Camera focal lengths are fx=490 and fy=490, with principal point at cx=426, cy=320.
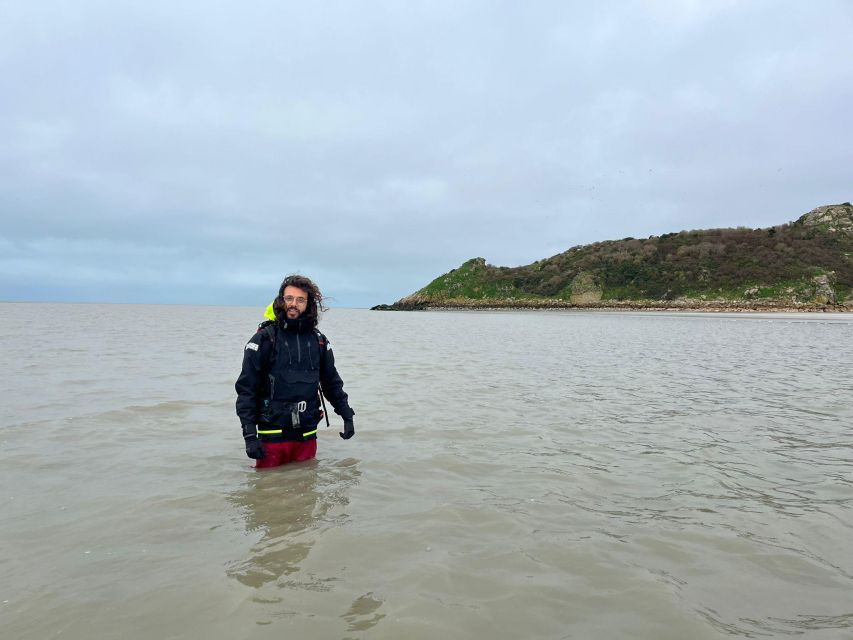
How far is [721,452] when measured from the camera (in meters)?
7.38

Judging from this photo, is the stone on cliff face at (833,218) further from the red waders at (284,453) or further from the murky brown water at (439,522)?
the red waders at (284,453)

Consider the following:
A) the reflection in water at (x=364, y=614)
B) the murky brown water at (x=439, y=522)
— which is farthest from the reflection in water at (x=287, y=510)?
the reflection in water at (x=364, y=614)

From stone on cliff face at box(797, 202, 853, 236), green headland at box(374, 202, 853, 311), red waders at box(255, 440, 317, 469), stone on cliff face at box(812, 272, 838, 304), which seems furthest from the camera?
stone on cliff face at box(797, 202, 853, 236)

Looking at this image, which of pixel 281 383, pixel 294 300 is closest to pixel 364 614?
pixel 281 383

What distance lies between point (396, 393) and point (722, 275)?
107 m

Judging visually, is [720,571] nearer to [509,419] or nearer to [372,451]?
[372,451]

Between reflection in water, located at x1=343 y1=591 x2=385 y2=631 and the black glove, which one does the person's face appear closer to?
the black glove

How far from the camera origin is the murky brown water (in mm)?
3361

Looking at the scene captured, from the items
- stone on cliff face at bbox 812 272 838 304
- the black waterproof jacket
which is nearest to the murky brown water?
the black waterproof jacket

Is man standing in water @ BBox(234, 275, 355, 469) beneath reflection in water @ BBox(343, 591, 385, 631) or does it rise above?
above

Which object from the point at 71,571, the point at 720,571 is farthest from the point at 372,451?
the point at 720,571

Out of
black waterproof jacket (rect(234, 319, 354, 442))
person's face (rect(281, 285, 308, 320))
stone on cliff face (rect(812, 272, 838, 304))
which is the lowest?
black waterproof jacket (rect(234, 319, 354, 442))

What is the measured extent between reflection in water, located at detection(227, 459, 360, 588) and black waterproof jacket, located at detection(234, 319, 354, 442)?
1.93 feet

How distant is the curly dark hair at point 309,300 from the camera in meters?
6.19
